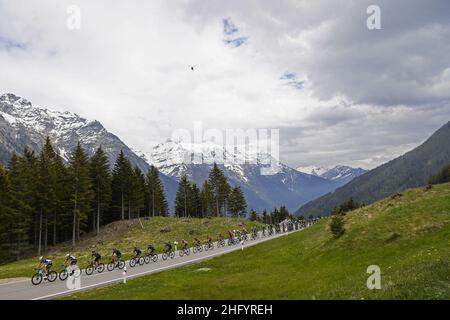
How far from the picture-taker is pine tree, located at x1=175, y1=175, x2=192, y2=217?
11661 centimetres

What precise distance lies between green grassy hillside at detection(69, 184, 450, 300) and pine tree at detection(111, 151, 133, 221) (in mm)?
49271

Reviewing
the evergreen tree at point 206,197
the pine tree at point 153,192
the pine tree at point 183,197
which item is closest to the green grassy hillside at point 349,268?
the pine tree at point 153,192

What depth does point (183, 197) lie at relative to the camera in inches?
4673

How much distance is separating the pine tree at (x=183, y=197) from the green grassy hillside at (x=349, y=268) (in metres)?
78.3

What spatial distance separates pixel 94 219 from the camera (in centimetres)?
7794

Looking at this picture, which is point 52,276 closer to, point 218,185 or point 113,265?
point 113,265

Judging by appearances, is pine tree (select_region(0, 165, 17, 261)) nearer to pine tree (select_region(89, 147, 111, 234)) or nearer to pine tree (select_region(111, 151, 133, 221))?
pine tree (select_region(89, 147, 111, 234))

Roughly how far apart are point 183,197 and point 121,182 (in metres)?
37.0

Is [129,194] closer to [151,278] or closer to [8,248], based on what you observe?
[8,248]

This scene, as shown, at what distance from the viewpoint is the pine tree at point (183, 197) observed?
383 feet

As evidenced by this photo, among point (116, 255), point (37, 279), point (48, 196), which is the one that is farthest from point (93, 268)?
point (48, 196)

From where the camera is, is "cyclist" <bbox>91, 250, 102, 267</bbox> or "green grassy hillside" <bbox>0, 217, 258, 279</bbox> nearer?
"cyclist" <bbox>91, 250, 102, 267</bbox>

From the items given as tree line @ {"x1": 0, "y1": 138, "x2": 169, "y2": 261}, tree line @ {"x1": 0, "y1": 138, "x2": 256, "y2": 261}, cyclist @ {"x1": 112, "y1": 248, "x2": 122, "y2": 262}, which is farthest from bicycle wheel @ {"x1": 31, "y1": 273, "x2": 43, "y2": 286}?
tree line @ {"x1": 0, "y1": 138, "x2": 256, "y2": 261}
